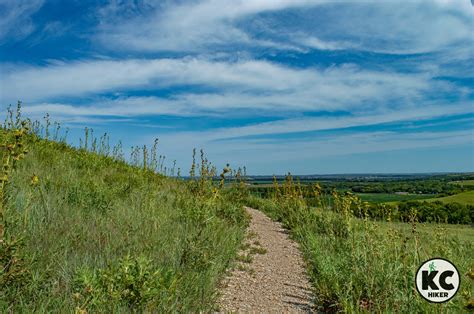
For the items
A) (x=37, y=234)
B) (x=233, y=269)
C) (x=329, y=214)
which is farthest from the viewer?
(x=329, y=214)

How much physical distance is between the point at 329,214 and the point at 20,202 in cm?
Result: 771

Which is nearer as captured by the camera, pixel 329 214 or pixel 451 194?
pixel 329 214

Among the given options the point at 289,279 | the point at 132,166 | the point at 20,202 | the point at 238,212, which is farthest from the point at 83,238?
the point at 132,166

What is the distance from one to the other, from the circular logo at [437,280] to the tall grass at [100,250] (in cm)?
219

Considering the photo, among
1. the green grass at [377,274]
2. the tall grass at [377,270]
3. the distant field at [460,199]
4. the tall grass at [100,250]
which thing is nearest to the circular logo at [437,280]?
the tall grass at [377,270]

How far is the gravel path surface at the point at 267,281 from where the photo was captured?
4.71 meters

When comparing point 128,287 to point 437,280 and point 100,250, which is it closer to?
point 100,250

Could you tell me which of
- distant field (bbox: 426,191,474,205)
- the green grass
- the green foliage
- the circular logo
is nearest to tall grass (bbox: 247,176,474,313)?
the green grass

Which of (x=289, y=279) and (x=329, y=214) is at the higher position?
(x=329, y=214)

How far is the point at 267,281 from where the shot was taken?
5781mm

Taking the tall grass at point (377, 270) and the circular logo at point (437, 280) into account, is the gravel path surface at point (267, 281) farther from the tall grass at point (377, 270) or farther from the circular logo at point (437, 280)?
the circular logo at point (437, 280)

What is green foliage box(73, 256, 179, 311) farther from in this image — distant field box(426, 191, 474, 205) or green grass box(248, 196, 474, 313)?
distant field box(426, 191, 474, 205)

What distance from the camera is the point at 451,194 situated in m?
13.9

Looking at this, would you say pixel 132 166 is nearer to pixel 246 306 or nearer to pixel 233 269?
pixel 233 269
